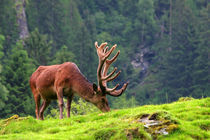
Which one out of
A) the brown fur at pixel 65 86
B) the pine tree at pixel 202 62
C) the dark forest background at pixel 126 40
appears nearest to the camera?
the brown fur at pixel 65 86

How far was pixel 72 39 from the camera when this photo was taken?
99.8m

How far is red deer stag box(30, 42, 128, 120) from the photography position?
14625 millimetres

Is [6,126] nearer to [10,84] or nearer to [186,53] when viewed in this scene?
[10,84]

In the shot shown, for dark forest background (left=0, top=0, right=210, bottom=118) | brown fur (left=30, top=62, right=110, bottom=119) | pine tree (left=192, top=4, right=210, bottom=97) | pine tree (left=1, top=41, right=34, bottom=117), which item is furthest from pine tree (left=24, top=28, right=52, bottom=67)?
brown fur (left=30, top=62, right=110, bottom=119)

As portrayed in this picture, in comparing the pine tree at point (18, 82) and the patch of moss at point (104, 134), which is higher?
the patch of moss at point (104, 134)

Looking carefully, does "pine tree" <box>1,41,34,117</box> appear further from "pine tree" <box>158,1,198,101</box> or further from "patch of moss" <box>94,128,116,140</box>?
"patch of moss" <box>94,128,116,140</box>

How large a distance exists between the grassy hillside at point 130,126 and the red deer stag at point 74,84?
5.95 ft

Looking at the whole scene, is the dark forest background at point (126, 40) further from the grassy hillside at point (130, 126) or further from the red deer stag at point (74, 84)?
the grassy hillside at point (130, 126)

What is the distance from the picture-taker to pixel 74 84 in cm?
1543

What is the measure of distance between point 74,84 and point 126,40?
Result: 100 meters

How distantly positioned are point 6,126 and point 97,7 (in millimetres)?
116396

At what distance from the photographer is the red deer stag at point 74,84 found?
14.6 m

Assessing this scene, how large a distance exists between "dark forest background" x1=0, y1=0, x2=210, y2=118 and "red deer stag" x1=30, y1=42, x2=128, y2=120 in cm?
4832

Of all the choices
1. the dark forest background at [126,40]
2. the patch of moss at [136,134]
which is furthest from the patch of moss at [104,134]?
the dark forest background at [126,40]
